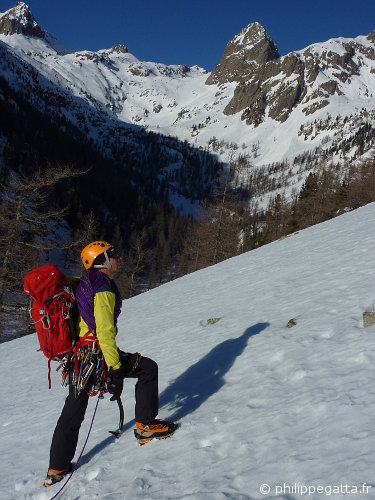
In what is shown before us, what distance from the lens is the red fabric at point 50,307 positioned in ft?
14.6

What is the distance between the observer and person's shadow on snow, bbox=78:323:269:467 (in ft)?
18.5

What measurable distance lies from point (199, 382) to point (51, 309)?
3.31m

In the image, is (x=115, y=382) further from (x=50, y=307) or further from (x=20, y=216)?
(x=20, y=216)

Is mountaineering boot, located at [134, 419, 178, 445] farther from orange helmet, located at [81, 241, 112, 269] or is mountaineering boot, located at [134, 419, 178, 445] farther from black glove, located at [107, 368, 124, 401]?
orange helmet, located at [81, 241, 112, 269]

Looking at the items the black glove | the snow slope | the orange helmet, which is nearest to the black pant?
the black glove

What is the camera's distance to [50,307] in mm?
4488

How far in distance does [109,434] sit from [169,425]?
1.29 m

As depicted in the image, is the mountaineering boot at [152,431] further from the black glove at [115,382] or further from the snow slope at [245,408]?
the black glove at [115,382]

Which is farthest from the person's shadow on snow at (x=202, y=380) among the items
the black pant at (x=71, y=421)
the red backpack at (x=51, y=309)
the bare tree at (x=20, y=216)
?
the bare tree at (x=20, y=216)

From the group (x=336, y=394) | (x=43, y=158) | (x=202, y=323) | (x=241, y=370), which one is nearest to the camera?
(x=336, y=394)

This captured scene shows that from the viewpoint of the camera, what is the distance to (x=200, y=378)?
6.71 meters

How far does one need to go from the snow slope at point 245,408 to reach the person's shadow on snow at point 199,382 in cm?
3

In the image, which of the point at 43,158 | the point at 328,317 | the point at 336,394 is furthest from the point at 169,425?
the point at 43,158

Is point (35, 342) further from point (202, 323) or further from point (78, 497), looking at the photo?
point (78, 497)
